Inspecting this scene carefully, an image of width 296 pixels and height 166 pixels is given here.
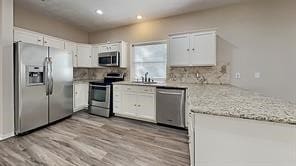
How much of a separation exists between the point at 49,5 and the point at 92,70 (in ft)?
7.73

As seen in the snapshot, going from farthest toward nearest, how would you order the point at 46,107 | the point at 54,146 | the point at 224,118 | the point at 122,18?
the point at 122,18 < the point at 46,107 < the point at 54,146 < the point at 224,118

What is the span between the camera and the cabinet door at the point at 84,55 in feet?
15.6

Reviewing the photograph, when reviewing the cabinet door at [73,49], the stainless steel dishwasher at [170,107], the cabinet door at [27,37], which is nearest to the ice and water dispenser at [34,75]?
the cabinet door at [27,37]

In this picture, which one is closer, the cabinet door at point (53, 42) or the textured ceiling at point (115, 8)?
the textured ceiling at point (115, 8)

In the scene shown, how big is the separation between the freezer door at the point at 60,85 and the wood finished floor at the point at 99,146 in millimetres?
361

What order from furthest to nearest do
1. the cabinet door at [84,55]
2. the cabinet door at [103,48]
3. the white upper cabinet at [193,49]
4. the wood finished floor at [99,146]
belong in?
the cabinet door at [84,55] → the cabinet door at [103,48] → the white upper cabinet at [193,49] → the wood finished floor at [99,146]

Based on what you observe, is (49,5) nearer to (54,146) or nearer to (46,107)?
(46,107)

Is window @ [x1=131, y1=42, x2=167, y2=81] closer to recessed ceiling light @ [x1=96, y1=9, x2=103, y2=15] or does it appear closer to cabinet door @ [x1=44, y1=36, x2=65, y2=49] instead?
recessed ceiling light @ [x1=96, y1=9, x2=103, y2=15]

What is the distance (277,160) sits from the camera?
102 cm

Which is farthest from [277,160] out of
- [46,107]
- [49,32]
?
[49,32]

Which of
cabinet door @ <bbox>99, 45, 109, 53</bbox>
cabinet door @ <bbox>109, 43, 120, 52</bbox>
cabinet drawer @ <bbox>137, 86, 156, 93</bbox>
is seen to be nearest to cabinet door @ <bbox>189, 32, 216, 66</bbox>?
cabinet drawer @ <bbox>137, 86, 156, 93</bbox>

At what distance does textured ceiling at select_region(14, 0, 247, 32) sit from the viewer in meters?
3.26

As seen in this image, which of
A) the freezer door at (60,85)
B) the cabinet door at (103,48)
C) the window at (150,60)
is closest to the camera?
the freezer door at (60,85)

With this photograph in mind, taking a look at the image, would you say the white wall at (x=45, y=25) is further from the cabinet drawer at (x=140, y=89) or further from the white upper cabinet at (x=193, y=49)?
the white upper cabinet at (x=193, y=49)
